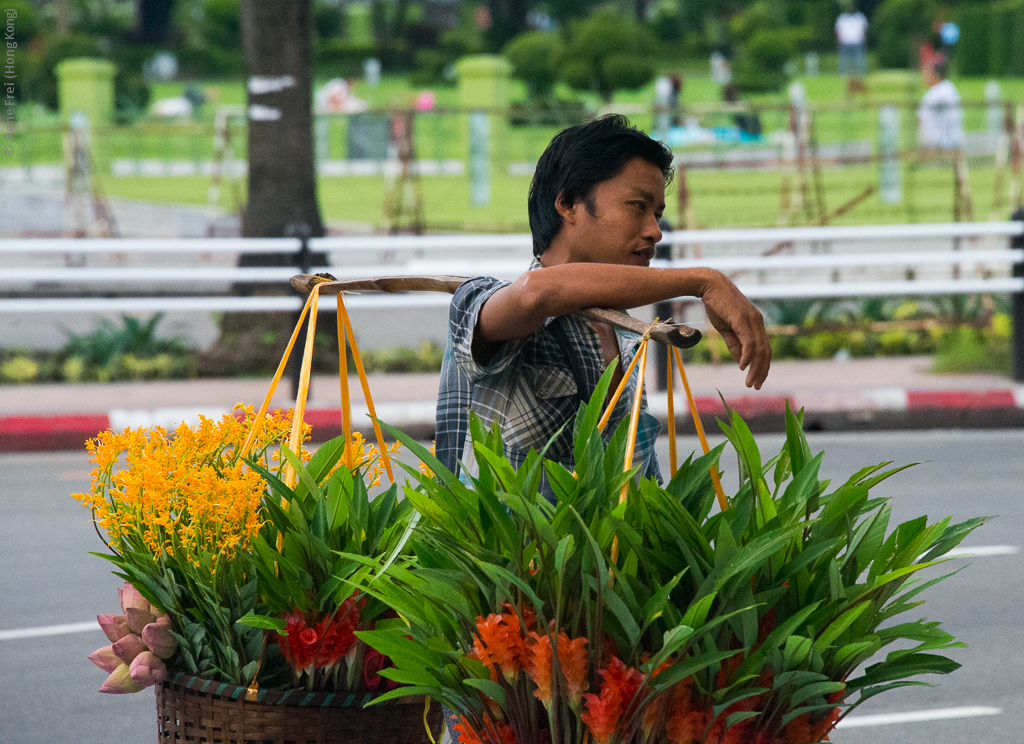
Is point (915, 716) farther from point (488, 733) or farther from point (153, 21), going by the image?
point (153, 21)

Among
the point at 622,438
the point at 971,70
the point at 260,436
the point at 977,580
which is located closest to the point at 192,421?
the point at 977,580

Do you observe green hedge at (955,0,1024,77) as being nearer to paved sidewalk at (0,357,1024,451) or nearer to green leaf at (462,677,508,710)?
paved sidewalk at (0,357,1024,451)

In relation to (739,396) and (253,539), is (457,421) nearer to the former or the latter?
(253,539)

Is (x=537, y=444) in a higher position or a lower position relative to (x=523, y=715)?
higher

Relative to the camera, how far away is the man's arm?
1.84 metres

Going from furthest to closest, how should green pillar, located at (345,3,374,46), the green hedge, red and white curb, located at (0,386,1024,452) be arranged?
green pillar, located at (345,3,374,46) → the green hedge → red and white curb, located at (0,386,1024,452)

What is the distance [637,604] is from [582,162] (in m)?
0.83

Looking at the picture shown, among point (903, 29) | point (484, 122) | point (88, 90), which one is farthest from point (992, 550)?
point (903, 29)

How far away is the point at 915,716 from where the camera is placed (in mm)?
4137

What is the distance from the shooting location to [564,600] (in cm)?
173

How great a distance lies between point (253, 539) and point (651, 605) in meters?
0.72

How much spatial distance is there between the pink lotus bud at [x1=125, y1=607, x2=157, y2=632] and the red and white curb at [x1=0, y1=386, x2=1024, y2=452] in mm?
5692

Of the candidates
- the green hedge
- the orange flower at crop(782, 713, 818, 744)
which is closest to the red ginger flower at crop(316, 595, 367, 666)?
the orange flower at crop(782, 713, 818, 744)

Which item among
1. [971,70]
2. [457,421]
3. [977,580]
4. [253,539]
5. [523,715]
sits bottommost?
[977,580]
